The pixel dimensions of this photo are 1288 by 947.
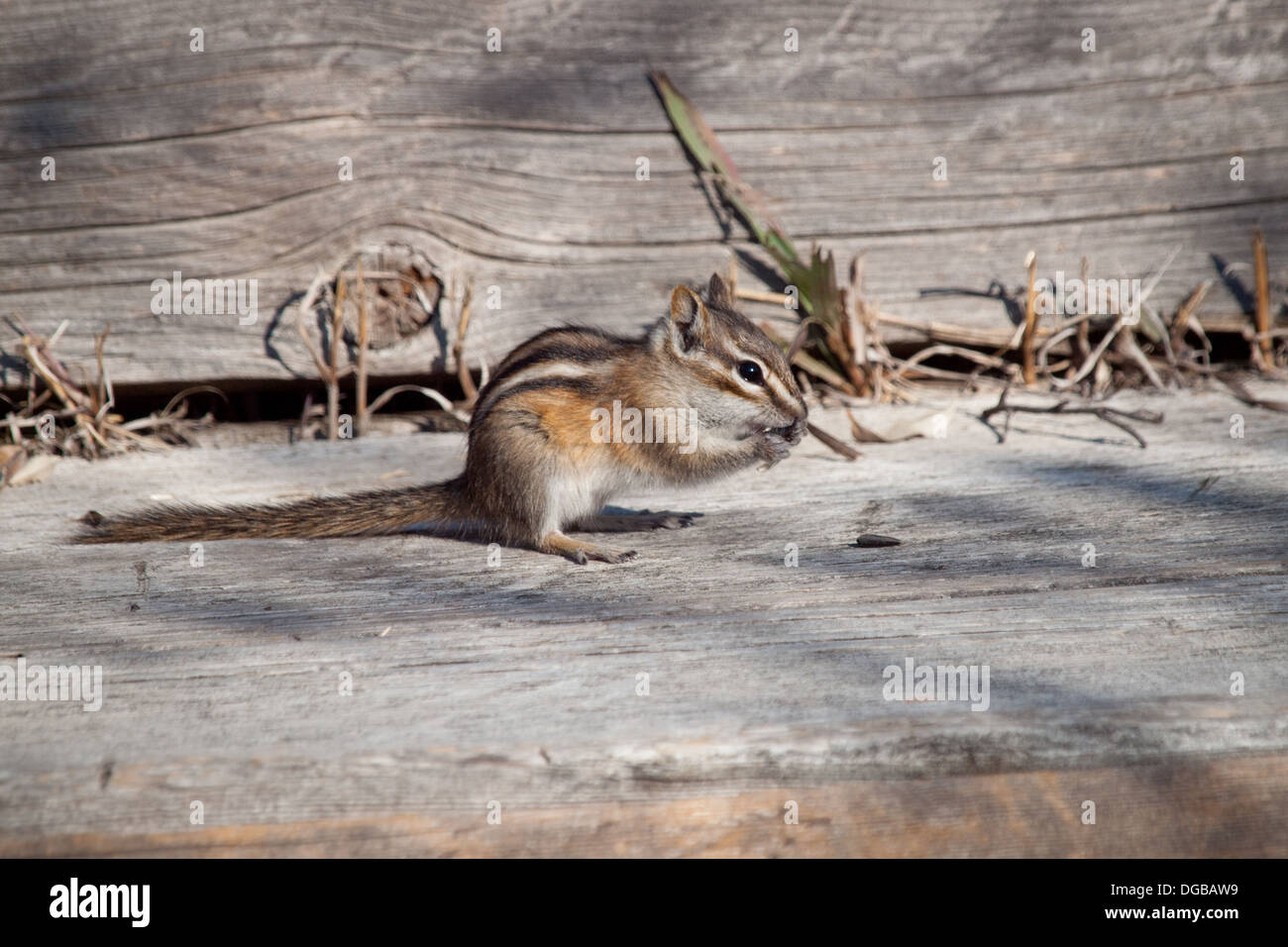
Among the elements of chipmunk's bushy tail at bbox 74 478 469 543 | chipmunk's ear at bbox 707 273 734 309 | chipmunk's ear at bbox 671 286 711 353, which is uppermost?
chipmunk's ear at bbox 707 273 734 309

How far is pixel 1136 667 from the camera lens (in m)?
1.62

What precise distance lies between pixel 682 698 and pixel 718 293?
1.94 meters

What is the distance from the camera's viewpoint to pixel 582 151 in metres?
3.72

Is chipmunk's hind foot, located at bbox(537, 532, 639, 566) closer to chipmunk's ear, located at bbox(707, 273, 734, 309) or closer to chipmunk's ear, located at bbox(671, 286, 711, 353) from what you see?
chipmunk's ear, located at bbox(671, 286, 711, 353)

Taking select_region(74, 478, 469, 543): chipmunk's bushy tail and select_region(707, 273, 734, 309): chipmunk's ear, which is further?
select_region(707, 273, 734, 309): chipmunk's ear

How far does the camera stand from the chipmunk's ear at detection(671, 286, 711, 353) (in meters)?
3.06

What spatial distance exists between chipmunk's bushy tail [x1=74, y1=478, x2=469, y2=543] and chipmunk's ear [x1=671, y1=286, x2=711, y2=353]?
78 centimetres

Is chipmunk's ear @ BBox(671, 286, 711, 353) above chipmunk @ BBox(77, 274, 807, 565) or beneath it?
above

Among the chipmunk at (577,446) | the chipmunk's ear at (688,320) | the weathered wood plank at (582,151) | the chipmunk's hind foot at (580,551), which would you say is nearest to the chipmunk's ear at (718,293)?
the chipmunk at (577,446)

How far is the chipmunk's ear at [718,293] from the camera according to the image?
327cm

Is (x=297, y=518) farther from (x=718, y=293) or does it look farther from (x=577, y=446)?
(x=718, y=293)

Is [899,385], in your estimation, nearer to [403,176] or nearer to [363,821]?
[403,176]

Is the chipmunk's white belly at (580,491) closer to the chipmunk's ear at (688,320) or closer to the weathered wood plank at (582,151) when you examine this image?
the chipmunk's ear at (688,320)

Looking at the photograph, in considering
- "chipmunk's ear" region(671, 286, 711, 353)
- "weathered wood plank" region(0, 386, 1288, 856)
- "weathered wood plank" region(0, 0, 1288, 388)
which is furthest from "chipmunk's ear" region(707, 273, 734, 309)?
"weathered wood plank" region(0, 386, 1288, 856)
